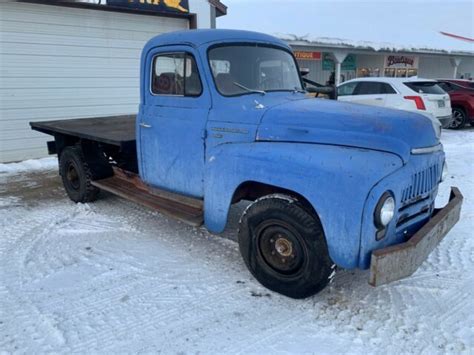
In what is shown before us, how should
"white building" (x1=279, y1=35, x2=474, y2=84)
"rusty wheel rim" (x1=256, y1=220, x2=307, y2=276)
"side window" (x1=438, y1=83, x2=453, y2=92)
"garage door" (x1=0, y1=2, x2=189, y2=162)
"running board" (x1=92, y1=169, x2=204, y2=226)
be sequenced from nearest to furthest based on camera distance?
"rusty wheel rim" (x1=256, y1=220, x2=307, y2=276) → "running board" (x1=92, y1=169, x2=204, y2=226) → "garage door" (x1=0, y1=2, x2=189, y2=162) → "side window" (x1=438, y1=83, x2=453, y2=92) → "white building" (x1=279, y1=35, x2=474, y2=84)

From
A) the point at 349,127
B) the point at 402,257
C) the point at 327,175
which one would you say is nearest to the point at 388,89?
the point at 349,127

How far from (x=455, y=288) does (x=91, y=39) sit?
9.17 meters

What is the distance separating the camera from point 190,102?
165 inches

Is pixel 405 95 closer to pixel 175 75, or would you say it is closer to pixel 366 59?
pixel 175 75

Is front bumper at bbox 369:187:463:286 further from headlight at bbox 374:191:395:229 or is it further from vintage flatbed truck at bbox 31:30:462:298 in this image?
headlight at bbox 374:191:395:229

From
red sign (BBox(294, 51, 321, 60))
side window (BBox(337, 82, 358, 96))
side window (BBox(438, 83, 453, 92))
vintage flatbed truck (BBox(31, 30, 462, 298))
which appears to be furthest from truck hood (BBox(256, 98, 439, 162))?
red sign (BBox(294, 51, 321, 60))

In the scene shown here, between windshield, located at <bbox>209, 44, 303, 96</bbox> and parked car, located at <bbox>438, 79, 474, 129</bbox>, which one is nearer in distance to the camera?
windshield, located at <bbox>209, 44, 303, 96</bbox>

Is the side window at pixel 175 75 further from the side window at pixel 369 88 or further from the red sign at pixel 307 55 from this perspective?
the red sign at pixel 307 55

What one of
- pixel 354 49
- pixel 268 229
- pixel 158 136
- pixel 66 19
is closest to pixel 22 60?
pixel 66 19

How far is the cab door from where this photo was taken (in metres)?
4.14

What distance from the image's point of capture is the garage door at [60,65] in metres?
8.91

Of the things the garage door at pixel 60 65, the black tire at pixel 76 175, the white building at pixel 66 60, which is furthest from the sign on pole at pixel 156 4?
the black tire at pixel 76 175

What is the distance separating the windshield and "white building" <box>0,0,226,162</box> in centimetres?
667

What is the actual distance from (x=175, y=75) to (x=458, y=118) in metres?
12.4
